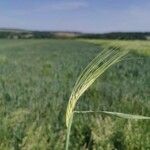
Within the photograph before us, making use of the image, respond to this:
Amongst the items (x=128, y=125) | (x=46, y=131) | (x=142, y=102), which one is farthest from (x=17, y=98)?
(x=128, y=125)

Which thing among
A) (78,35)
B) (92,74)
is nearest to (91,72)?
(92,74)

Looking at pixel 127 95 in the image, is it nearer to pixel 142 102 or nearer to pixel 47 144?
pixel 142 102

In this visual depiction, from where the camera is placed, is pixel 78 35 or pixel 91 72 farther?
pixel 78 35

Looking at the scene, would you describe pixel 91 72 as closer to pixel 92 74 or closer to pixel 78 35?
pixel 92 74

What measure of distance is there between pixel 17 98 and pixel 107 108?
1775 millimetres

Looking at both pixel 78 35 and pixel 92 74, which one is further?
pixel 78 35

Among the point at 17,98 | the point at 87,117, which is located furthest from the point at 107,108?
the point at 17,98

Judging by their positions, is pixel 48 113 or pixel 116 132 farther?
pixel 48 113

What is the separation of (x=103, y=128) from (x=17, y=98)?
3128 mm

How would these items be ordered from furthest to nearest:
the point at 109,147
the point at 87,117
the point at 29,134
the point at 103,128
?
the point at 87,117
the point at 103,128
the point at 29,134
the point at 109,147

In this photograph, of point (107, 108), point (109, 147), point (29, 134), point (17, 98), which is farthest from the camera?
point (17, 98)

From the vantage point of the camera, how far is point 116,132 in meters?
5.90

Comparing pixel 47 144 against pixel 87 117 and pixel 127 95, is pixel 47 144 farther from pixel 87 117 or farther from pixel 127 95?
pixel 127 95

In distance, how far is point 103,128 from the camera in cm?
598
